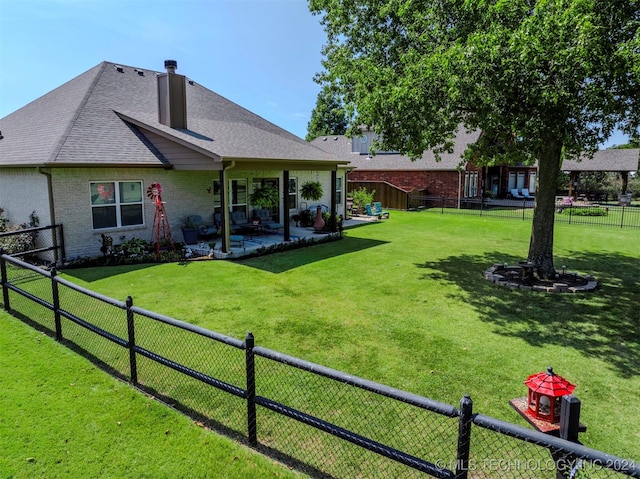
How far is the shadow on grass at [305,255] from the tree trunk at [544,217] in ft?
17.8

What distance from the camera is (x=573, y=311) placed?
7.99 m

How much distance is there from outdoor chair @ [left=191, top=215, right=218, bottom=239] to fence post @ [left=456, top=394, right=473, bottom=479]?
12.5m

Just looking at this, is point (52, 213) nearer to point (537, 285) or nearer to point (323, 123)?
point (537, 285)

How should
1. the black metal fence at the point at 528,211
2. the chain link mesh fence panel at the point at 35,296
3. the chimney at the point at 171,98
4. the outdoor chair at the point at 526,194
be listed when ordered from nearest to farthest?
1. the chain link mesh fence panel at the point at 35,296
2. the chimney at the point at 171,98
3. the black metal fence at the point at 528,211
4. the outdoor chair at the point at 526,194

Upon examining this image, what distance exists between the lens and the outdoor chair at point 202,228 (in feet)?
46.4

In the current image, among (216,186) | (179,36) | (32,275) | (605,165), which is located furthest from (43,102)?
(605,165)

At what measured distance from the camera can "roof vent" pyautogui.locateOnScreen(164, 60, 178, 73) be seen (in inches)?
562

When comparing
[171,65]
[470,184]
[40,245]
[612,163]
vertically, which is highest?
[171,65]

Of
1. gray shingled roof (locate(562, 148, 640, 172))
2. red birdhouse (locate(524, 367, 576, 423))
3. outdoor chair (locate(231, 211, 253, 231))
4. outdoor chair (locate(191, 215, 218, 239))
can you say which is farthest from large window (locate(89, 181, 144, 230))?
gray shingled roof (locate(562, 148, 640, 172))

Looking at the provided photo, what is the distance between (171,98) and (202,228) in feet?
14.9

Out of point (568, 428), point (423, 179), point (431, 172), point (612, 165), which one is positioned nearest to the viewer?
point (568, 428)

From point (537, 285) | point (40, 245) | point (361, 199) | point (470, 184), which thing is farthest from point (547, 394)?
point (470, 184)

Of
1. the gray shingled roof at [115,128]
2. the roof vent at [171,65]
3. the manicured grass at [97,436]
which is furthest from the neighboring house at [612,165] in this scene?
the manicured grass at [97,436]

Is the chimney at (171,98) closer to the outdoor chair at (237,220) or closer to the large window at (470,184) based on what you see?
the outdoor chair at (237,220)
